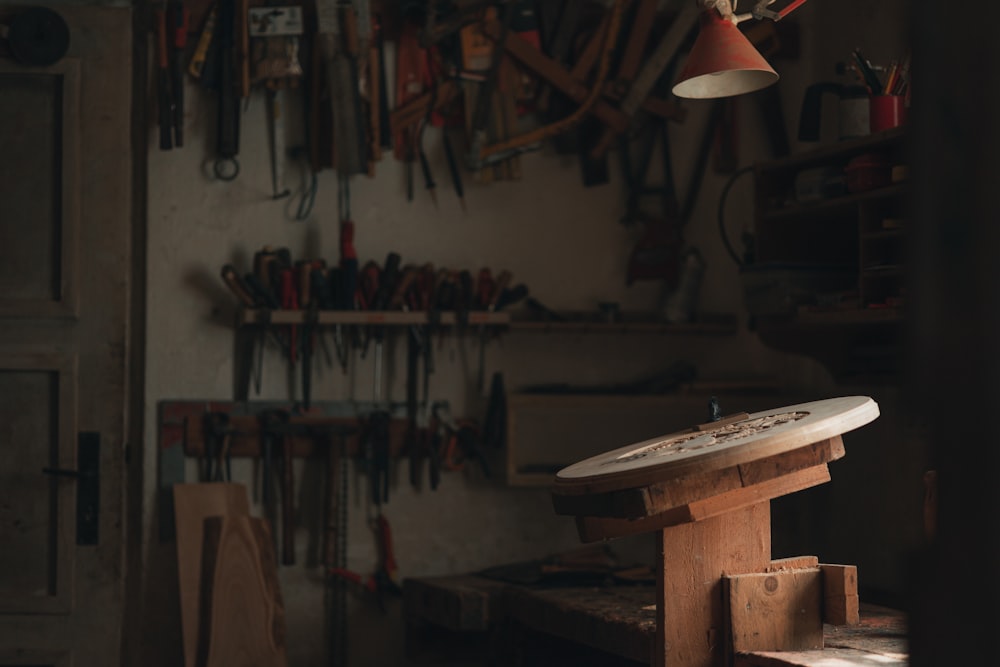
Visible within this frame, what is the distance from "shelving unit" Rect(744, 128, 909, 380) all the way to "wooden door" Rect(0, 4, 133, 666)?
77.6 inches

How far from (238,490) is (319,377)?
0.46 metres

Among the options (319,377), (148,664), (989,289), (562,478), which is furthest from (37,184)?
(989,289)

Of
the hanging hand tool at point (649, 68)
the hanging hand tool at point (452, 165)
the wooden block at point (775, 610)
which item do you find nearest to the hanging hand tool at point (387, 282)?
the hanging hand tool at point (452, 165)

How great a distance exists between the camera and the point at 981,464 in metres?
0.60

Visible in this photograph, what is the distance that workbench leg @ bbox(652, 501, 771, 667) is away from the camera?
211 centimetres

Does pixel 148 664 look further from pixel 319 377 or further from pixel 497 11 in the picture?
pixel 497 11

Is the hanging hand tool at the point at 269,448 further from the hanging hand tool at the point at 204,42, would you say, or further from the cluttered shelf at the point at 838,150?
the cluttered shelf at the point at 838,150

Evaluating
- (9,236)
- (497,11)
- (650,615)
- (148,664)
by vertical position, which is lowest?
(148,664)

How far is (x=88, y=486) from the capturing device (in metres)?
3.55

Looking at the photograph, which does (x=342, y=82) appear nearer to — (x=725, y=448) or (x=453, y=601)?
(x=453, y=601)

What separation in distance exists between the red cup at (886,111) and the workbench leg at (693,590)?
5.03ft

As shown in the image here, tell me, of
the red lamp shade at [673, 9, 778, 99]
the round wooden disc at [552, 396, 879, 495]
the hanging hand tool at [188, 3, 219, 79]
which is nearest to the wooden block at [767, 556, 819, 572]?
the round wooden disc at [552, 396, 879, 495]

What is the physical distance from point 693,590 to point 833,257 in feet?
6.45

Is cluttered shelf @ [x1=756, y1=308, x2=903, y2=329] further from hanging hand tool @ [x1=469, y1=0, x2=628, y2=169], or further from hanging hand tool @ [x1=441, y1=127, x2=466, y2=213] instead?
hanging hand tool @ [x1=441, y1=127, x2=466, y2=213]
